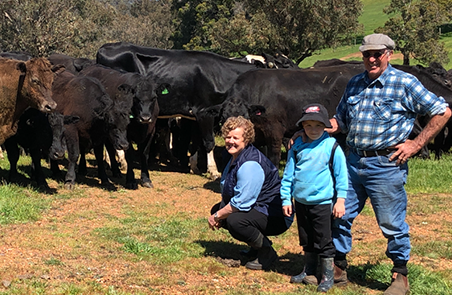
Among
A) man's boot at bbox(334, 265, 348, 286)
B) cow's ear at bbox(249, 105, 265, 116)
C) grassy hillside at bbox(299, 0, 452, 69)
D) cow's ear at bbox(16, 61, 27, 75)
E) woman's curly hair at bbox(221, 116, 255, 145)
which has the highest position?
cow's ear at bbox(16, 61, 27, 75)

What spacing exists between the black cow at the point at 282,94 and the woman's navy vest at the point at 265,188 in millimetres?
4960

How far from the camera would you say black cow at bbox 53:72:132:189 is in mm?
10758

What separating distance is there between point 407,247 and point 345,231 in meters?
0.64

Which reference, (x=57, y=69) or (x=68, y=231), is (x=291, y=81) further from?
(x=68, y=231)

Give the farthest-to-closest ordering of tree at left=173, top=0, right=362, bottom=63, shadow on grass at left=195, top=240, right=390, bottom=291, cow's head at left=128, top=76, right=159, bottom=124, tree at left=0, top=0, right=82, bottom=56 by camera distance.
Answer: tree at left=0, top=0, right=82, bottom=56 < tree at left=173, top=0, right=362, bottom=63 < cow's head at left=128, top=76, right=159, bottom=124 < shadow on grass at left=195, top=240, right=390, bottom=291

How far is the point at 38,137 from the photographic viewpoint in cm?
1030

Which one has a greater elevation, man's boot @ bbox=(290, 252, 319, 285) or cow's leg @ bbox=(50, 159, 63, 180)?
man's boot @ bbox=(290, 252, 319, 285)

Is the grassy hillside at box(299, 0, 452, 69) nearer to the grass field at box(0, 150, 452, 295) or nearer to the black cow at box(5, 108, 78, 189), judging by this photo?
the black cow at box(5, 108, 78, 189)

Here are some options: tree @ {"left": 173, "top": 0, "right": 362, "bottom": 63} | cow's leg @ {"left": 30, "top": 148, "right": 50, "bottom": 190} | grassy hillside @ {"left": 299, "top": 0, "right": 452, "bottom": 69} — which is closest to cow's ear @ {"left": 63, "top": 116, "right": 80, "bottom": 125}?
cow's leg @ {"left": 30, "top": 148, "right": 50, "bottom": 190}

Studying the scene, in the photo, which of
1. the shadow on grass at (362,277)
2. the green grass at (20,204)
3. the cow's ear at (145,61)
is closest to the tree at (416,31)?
the cow's ear at (145,61)

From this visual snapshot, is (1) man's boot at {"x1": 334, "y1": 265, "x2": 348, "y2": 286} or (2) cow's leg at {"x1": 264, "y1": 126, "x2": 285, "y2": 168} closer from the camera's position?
(1) man's boot at {"x1": 334, "y1": 265, "x2": 348, "y2": 286}

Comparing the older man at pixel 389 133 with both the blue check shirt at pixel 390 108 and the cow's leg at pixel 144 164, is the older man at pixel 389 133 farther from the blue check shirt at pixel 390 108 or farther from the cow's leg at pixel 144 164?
the cow's leg at pixel 144 164

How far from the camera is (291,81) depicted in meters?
12.2

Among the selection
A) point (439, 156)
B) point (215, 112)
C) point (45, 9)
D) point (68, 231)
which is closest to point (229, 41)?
point (45, 9)
